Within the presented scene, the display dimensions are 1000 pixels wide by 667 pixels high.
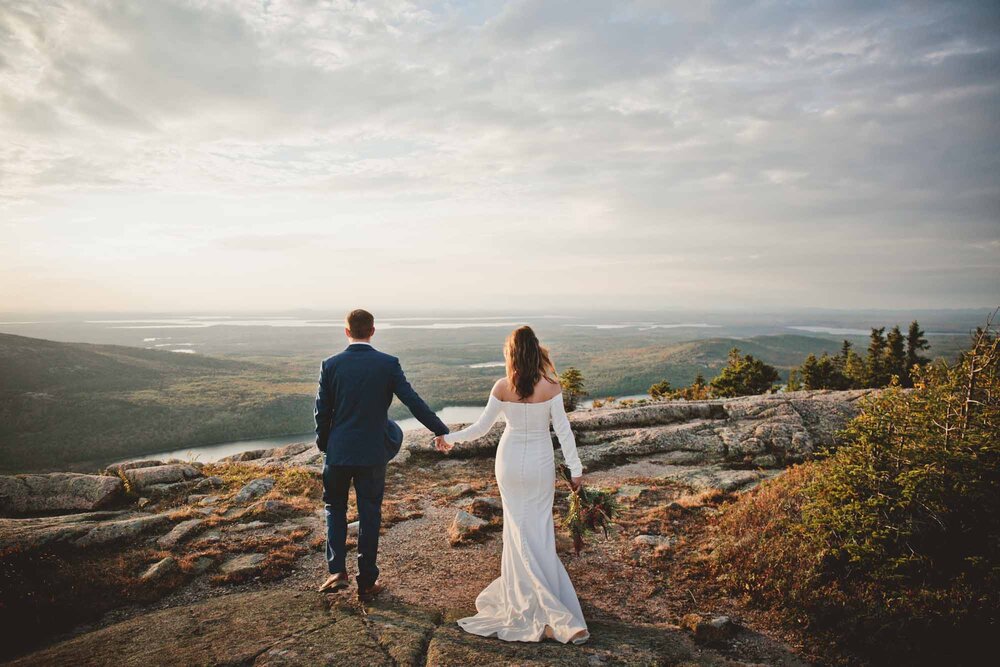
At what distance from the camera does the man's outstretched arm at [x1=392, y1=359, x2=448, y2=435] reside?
6.31 meters

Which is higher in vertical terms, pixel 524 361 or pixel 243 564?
pixel 524 361

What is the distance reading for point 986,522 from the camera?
19.7 feet

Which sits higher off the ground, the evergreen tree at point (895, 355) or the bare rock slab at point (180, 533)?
the evergreen tree at point (895, 355)

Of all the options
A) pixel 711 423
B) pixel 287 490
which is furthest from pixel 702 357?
pixel 287 490

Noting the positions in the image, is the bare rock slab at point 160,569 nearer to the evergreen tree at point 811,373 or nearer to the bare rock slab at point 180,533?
the bare rock slab at point 180,533

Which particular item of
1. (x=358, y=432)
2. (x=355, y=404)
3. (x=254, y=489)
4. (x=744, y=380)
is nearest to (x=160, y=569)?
(x=358, y=432)

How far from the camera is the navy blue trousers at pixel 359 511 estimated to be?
6.15 m

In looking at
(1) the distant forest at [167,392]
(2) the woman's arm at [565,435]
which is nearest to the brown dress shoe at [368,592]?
(2) the woman's arm at [565,435]

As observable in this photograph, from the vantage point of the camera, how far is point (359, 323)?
253 inches

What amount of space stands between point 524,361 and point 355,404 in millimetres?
2360

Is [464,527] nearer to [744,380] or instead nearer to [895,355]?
[744,380]

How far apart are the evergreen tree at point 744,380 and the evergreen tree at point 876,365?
9.24 m

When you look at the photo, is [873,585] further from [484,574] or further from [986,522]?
[484,574]

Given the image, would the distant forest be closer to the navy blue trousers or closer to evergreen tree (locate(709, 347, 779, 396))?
evergreen tree (locate(709, 347, 779, 396))
